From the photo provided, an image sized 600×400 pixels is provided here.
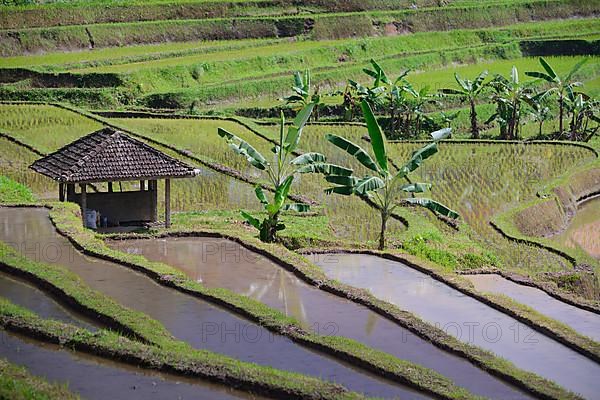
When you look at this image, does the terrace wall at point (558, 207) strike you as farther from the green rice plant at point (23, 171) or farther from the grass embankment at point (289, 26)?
the grass embankment at point (289, 26)

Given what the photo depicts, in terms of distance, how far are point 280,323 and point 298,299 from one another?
1.22 m

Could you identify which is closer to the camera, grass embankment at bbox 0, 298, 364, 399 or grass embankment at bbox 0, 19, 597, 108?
grass embankment at bbox 0, 298, 364, 399

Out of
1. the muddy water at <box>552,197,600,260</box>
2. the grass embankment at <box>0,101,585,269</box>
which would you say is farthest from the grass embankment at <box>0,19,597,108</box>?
the muddy water at <box>552,197,600,260</box>

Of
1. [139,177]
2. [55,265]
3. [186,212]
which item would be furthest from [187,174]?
[55,265]

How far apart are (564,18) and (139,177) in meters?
28.0

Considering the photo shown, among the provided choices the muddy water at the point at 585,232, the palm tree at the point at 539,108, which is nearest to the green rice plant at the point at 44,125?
the muddy water at the point at 585,232

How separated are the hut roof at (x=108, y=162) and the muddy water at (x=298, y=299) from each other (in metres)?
1.16

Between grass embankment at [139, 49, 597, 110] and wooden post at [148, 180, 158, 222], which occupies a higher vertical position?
grass embankment at [139, 49, 597, 110]

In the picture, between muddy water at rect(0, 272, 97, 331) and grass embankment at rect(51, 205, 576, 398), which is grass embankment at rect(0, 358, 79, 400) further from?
grass embankment at rect(51, 205, 576, 398)

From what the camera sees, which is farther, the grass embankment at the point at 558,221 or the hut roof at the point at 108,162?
the hut roof at the point at 108,162

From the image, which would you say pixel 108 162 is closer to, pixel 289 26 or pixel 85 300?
pixel 85 300

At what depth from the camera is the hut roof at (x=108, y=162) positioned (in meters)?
14.8

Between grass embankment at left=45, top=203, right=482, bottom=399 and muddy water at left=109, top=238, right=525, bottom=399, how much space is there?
29 centimetres

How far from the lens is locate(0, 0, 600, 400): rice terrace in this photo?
9.11 meters
